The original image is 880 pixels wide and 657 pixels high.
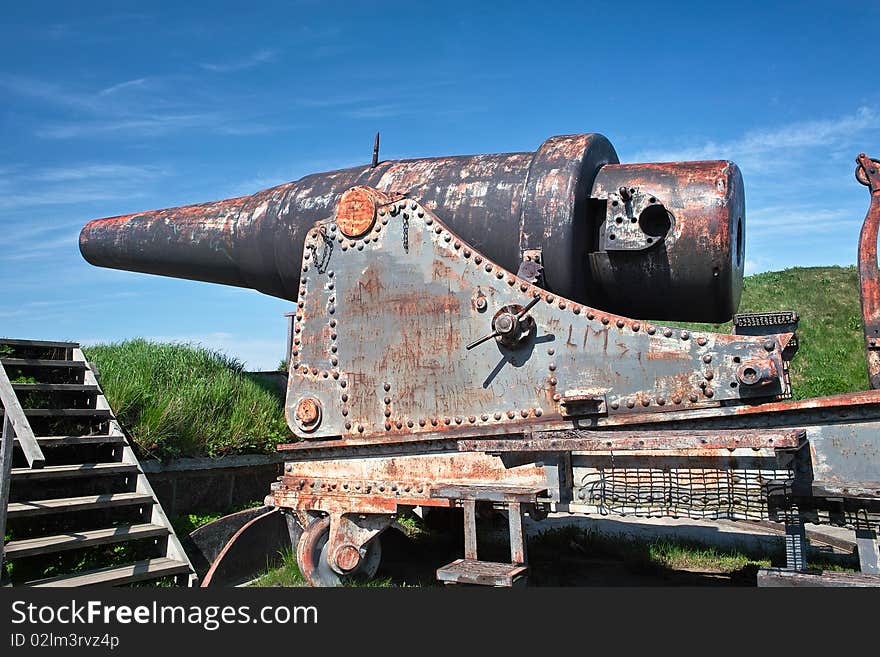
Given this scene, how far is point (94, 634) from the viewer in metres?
3.68

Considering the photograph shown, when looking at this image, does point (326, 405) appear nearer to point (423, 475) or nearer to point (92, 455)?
point (423, 475)

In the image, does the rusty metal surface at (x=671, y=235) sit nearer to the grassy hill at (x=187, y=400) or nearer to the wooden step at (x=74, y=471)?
the wooden step at (x=74, y=471)

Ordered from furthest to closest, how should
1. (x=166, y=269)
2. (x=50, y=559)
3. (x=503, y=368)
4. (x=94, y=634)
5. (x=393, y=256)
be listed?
(x=166, y=269)
(x=50, y=559)
(x=393, y=256)
(x=503, y=368)
(x=94, y=634)

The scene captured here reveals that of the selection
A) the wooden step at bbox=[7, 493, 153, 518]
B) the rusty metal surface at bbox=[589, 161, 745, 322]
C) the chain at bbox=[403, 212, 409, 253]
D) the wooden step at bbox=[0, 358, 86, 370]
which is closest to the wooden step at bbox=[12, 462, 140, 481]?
the wooden step at bbox=[7, 493, 153, 518]

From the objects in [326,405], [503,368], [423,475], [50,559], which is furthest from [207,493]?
[503,368]

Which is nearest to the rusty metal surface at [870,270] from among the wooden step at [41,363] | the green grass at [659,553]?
the green grass at [659,553]

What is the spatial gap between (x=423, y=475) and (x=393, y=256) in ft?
4.78

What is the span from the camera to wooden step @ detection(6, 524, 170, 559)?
4.86 meters

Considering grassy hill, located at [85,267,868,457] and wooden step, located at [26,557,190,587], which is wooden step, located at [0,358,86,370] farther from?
wooden step, located at [26,557,190,587]

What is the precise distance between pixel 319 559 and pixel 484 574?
1.66m

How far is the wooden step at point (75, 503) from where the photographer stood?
511cm

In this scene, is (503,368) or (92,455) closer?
(503,368)

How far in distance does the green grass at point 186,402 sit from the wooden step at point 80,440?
1.68 ft

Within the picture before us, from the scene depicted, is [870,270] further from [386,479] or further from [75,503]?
[75,503]
